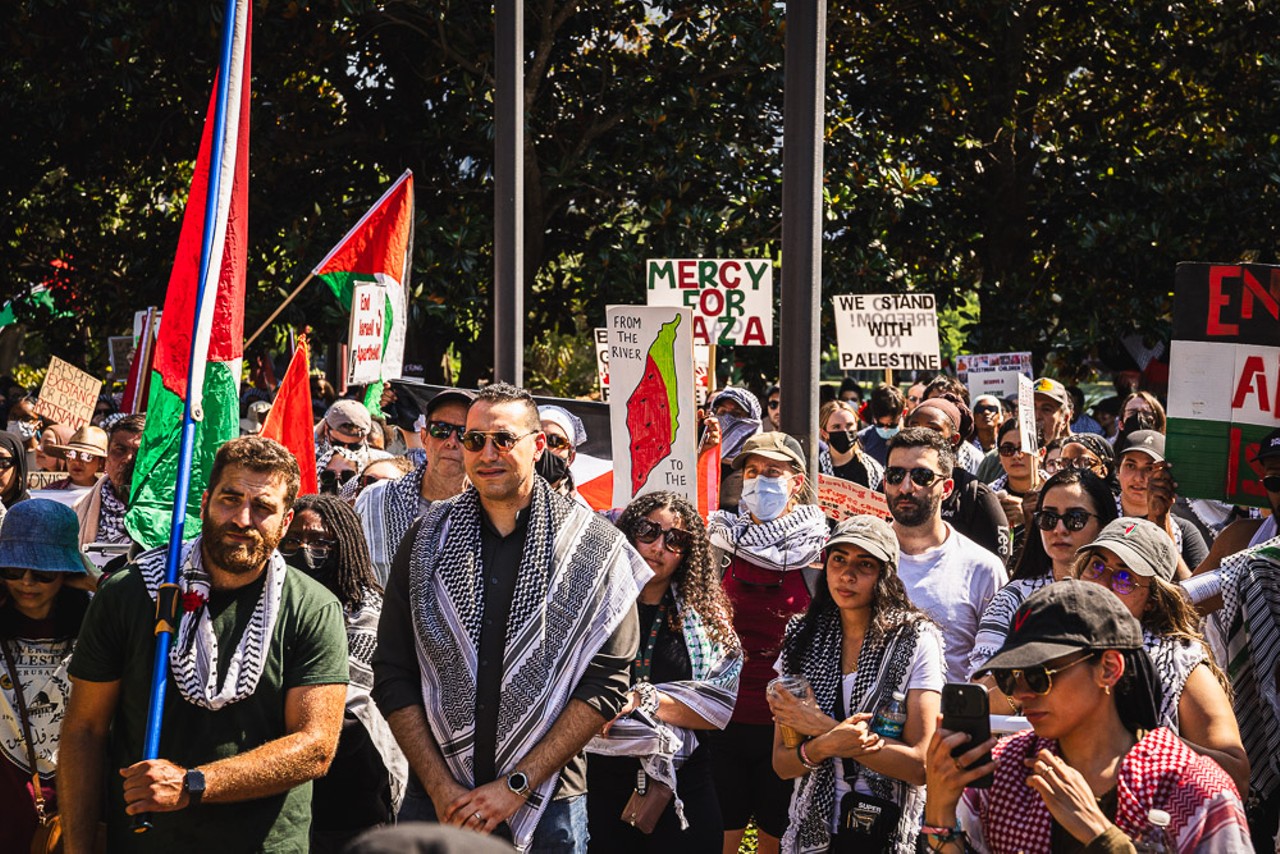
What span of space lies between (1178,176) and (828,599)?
15268 mm

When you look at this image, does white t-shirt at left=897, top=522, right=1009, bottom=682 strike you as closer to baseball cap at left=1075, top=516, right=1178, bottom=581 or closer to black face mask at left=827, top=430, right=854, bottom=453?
Result: baseball cap at left=1075, top=516, right=1178, bottom=581

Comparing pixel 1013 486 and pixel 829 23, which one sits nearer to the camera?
pixel 1013 486

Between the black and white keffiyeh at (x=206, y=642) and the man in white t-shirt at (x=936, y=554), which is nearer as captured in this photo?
the black and white keffiyeh at (x=206, y=642)

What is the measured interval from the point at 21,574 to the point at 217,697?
106cm

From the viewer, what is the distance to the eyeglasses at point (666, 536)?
5809mm

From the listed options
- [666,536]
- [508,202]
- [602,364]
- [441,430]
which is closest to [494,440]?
[666,536]

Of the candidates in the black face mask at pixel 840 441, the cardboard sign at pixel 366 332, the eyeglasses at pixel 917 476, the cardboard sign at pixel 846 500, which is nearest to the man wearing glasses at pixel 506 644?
the eyeglasses at pixel 917 476

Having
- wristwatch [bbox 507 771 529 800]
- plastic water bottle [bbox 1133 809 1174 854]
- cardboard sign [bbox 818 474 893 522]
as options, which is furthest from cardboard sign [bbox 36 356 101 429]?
plastic water bottle [bbox 1133 809 1174 854]

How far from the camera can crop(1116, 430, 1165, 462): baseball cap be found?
23.1 ft

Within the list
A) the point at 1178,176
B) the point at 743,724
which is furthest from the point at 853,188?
the point at 743,724

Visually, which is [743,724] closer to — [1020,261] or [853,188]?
[853,188]

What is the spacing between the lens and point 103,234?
66.7 feet

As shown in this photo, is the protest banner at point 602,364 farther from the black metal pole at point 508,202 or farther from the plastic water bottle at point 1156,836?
the plastic water bottle at point 1156,836

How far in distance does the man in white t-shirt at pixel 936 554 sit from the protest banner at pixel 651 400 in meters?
1.30
